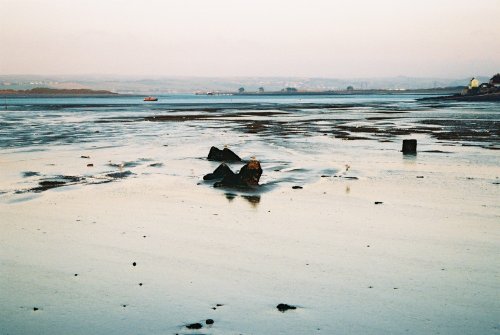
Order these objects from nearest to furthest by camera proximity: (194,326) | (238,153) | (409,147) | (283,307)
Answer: (194,326) < (283,307) < (409,147) < (238,153)

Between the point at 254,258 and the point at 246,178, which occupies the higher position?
the point at 246,178

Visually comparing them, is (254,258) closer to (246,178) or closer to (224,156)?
(246,178)

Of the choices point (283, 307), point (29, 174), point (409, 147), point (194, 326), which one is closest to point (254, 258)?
point (283, 307)

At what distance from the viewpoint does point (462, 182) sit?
19.4 m

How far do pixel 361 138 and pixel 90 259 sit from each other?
29.0m

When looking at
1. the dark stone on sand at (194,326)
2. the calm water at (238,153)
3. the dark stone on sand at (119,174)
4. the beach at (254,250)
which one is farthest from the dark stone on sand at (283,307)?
the dark stone on sand at (119,174)

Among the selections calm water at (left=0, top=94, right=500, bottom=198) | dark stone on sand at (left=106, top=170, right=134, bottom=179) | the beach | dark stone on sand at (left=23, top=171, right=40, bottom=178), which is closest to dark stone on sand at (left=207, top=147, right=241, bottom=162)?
calm water at (left=0, top=94, right=500, bottom=198)

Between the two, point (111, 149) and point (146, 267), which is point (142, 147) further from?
point (146, 267)

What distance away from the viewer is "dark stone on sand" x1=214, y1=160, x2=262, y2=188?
62.0 feet

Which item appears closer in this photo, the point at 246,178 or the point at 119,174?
the point at 246,178

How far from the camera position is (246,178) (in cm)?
1900

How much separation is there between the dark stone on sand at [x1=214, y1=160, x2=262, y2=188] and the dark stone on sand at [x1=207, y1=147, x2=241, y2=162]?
6649 mm

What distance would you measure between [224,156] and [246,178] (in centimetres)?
735

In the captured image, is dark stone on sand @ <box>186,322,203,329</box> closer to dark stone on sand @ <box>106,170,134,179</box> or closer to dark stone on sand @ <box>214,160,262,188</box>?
dark stone on sand @ <box>214,160,262,188</box>
